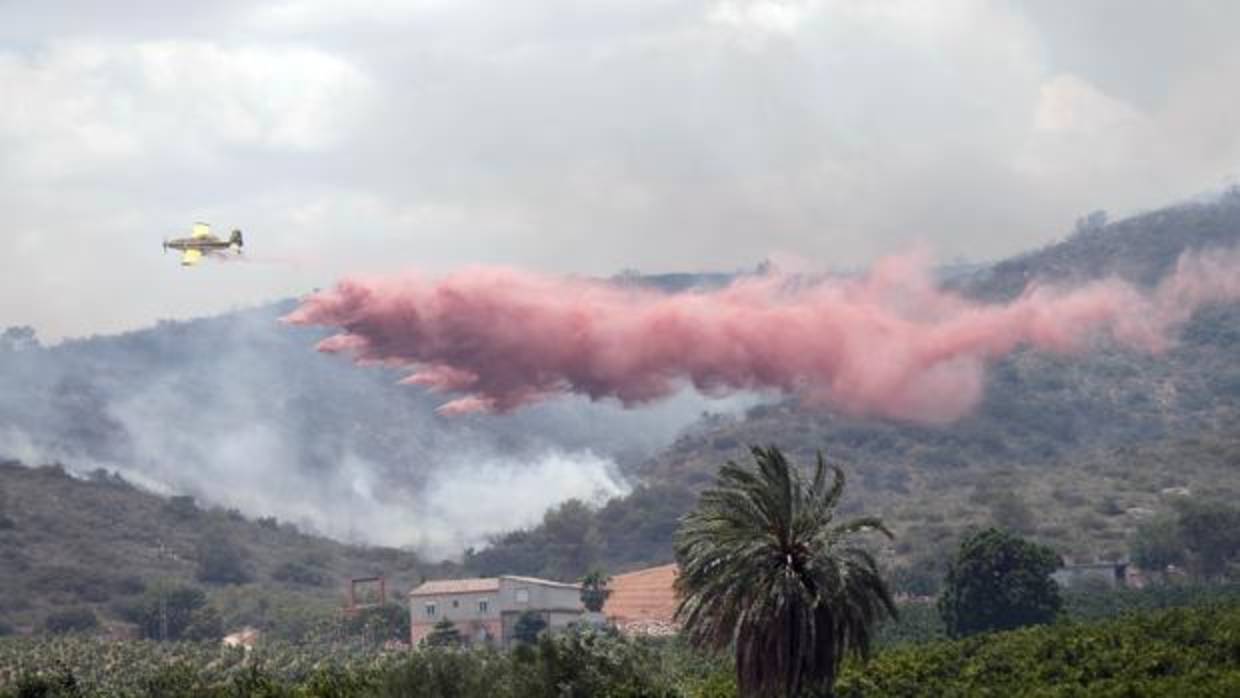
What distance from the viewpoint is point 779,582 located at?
86.7 metres

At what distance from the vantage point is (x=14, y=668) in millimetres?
142375

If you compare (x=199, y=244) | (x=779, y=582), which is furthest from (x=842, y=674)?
(x=199, y=244)

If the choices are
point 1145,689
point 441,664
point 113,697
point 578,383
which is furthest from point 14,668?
point 1145,689

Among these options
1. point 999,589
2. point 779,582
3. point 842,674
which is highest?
point 999,589

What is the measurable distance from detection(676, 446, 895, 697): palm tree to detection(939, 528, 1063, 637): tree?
7765 cm

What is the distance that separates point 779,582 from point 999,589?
273 feet

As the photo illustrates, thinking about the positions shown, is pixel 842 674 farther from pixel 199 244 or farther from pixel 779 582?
pixel 199 244

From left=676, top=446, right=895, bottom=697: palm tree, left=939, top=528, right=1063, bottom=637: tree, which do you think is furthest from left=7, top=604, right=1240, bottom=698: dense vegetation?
left=939, top=528, right=1063, bottom=637: tree

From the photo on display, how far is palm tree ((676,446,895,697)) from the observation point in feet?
285

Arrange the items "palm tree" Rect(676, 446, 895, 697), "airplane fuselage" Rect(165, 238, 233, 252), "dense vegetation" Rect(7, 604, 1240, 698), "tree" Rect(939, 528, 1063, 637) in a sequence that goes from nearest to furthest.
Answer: "palm tree" Rect(676, 446, 895, 697), "dense vegetation" Rect(7, 604, 1240, 698), "airplane fuselage" Rect(165, 238, 233, 252), "tree" Rect(939, 528, 1063, 637)

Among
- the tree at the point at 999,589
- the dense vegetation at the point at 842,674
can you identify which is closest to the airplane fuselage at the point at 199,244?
the dense vegetation at the point at 842,674

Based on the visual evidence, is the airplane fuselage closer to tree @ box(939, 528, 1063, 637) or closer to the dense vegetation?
the dense vegetation

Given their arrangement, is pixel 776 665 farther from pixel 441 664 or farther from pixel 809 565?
pixel 441 664

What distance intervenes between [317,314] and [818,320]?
193 ft
